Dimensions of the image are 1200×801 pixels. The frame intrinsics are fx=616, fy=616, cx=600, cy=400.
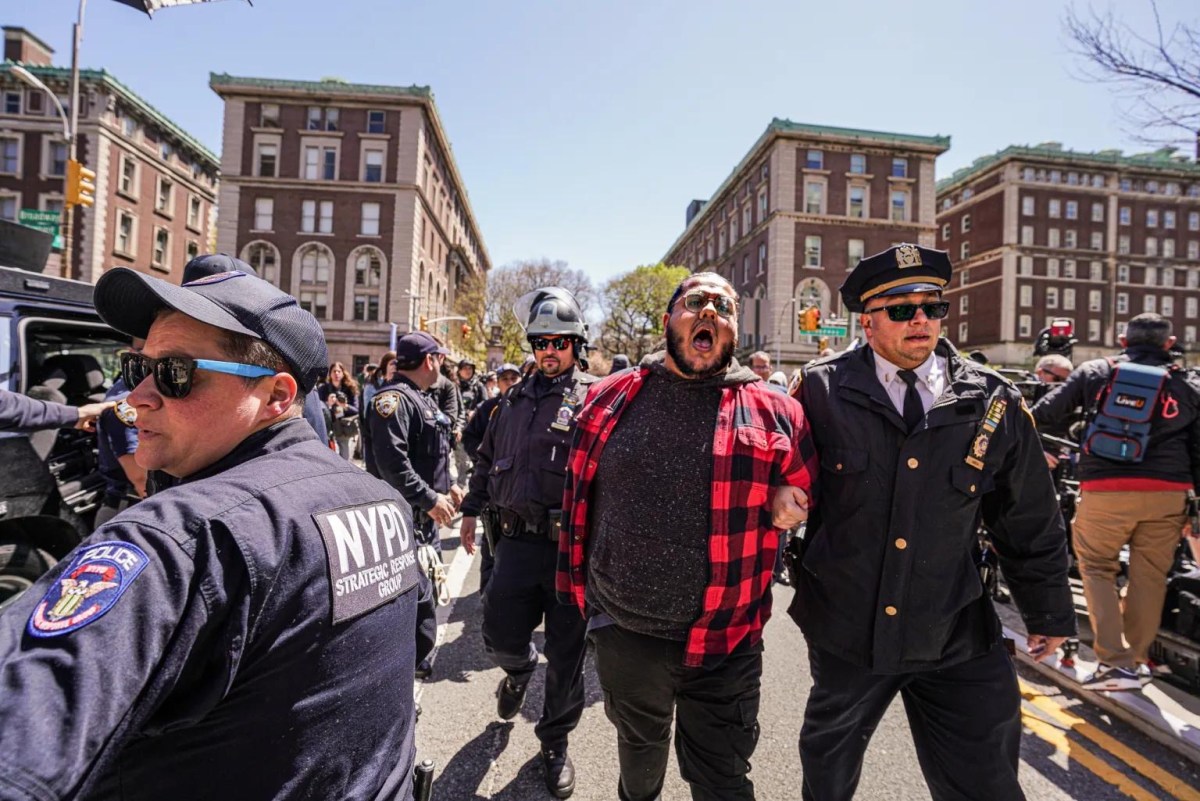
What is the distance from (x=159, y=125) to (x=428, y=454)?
49.6m

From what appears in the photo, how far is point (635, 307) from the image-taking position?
47.8m

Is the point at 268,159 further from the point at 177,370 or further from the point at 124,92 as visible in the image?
the point at 177,370

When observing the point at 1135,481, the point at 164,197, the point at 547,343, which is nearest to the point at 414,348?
the point at 547,343

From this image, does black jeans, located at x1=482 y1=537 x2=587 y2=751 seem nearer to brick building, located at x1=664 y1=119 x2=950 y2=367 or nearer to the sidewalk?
the sidewalk

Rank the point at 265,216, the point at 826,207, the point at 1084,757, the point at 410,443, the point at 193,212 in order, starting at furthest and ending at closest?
the point at 193,212 → the point at 826,207 → the point at 265,216 → the point at 410,443 → the point at 1084,757

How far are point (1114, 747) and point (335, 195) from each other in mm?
43753

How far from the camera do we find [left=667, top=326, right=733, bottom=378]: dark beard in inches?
91.4

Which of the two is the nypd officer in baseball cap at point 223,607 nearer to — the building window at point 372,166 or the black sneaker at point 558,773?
the black sneaker at point 558,773

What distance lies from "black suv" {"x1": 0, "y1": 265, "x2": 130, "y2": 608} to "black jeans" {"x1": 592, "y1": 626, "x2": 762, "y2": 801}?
10.5 feet

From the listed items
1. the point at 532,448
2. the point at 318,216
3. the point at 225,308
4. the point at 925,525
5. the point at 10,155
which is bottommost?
the point at 925,525

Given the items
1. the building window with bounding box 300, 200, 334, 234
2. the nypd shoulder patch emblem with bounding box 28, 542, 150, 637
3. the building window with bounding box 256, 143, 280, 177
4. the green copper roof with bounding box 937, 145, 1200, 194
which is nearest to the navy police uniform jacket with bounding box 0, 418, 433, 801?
the nypd shoulder patch emblem with bounding box 28, 542, 150, 637

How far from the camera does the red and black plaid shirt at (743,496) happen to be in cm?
214

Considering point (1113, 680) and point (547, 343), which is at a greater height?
point (547, 343)

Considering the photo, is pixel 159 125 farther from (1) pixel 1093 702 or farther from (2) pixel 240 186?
(1) pixel 1093 702
